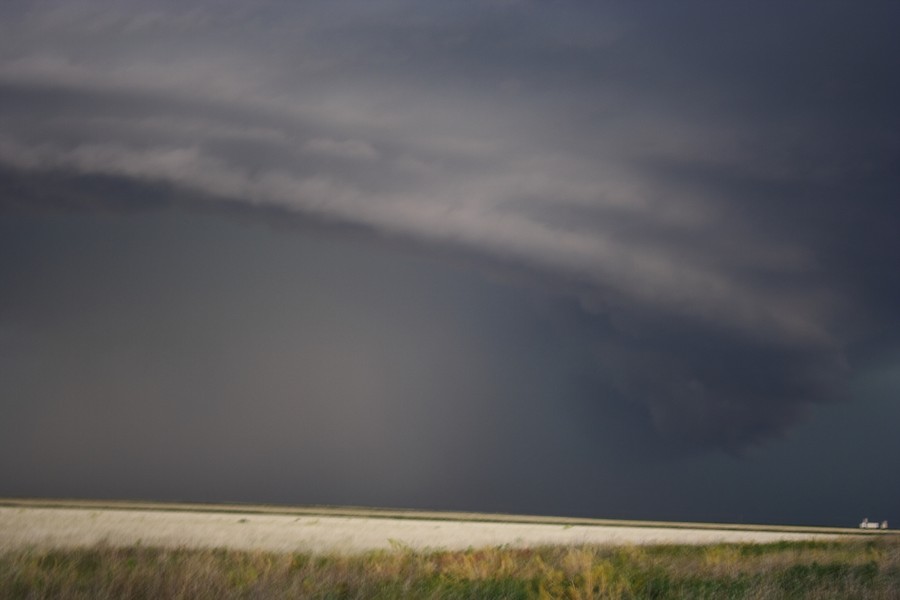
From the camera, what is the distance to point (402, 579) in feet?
54.3

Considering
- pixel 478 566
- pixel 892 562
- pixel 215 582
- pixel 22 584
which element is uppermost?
pixel 22 584

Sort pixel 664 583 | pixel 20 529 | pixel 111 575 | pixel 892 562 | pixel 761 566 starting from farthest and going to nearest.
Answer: pixel 20 529 < pixel 892 562 < pixel 761 566 < pixel 664 583 < pixel 111 575

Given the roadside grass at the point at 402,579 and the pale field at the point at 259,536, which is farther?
the pale field at the point at 259,536

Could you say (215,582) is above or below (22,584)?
below

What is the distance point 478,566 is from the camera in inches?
772

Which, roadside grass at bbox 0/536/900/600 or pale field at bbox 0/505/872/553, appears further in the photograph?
pale field at bbox 0/505/872/553

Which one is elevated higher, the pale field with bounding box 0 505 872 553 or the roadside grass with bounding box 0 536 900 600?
the roadside grass with bounding box 0 536 900 600

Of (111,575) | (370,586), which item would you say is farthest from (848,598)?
(111,575)

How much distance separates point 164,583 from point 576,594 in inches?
264

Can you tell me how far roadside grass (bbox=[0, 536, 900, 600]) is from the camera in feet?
40.8

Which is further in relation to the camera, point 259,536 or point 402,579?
point 259,536

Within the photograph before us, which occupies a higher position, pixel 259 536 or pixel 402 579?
pixel 402 579

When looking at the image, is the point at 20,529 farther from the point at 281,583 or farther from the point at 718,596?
the point at 718,596

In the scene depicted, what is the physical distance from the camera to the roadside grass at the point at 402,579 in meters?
12.4
